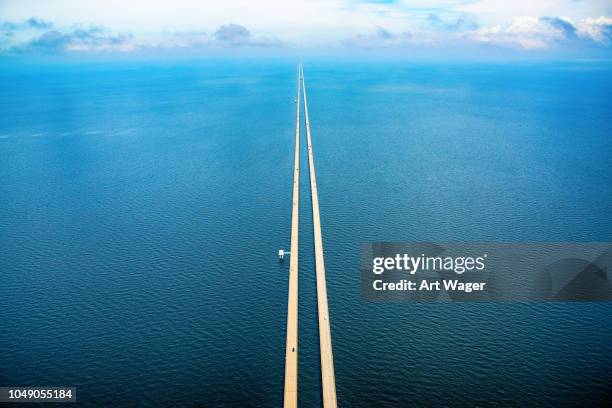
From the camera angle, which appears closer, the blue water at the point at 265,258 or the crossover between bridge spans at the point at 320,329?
the crossover between bridge spans at the point at 320,329

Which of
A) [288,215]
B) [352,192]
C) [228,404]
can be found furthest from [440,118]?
[228,404]

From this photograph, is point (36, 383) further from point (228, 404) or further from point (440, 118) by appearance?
point (440, 118)

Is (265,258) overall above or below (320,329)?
above

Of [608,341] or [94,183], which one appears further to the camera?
[94,183]

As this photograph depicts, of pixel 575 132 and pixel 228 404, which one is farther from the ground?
pixel 575 132

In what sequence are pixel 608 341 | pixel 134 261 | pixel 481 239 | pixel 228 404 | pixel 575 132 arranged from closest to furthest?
pixel 228 404
pixel 608 341
pixel 134 261
pixel 481 239
pixel 575 132

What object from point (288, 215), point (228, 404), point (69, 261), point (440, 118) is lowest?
point (228, 404)

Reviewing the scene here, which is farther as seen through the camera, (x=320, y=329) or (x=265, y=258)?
(x=265, y=258)

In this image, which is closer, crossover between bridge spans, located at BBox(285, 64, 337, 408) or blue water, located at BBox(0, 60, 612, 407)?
crossover between bridge spans, located at BBox(285, 64, 337, 408)
